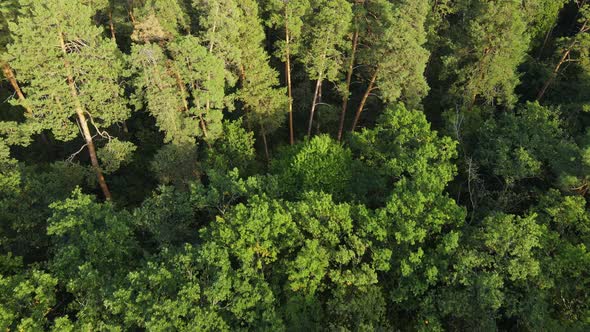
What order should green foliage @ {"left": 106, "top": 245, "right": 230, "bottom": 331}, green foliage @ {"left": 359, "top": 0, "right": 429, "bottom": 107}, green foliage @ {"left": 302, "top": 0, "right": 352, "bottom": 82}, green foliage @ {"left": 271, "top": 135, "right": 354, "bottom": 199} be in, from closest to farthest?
1. green foliage @ {"left": 106, "top": 245, "right": 230, "bottom": 331}
2. green foliage @ {"left": 271, "top": 135, "right": 354, "bottom": 199}
3. green foliage @ {"left": 359, "top": 0, "right": 429, "bottom": 107}
4. green foliage @ {"left": 302, "top": 0, "right": 352, "bottom": 82}

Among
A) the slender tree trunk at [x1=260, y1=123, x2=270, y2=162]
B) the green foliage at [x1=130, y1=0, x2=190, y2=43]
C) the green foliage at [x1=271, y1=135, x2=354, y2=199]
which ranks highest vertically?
the green foliage at [x1=130, y1=0, x2=190, y2=43]

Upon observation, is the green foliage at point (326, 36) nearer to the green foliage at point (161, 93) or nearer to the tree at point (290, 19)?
the tree at point (290, 19)

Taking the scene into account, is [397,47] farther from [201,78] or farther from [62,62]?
[62,62]

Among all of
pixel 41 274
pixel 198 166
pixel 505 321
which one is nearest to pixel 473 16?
pixel 505 321

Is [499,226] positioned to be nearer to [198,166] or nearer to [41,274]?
[198,166]

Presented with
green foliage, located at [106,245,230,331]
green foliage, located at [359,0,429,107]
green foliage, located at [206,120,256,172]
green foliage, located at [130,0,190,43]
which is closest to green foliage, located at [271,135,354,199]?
green foliage, located at [206,120,256,172]

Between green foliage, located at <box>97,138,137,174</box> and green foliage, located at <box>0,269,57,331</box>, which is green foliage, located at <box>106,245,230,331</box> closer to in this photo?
green foliage, located at <box>0,269,57,331</box>
